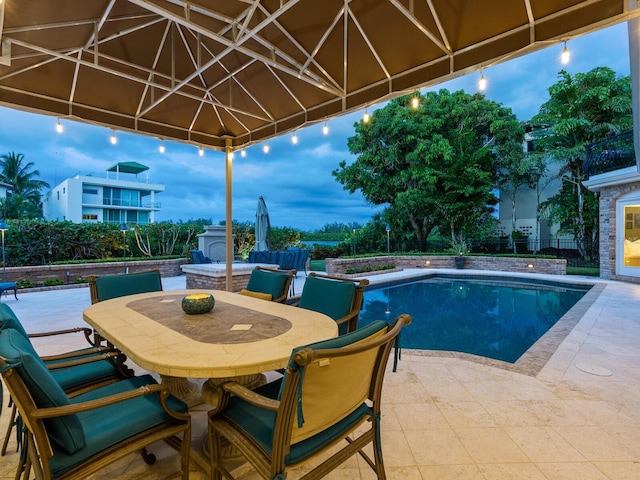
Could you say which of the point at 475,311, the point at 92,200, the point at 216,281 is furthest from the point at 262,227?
the point at 92,200

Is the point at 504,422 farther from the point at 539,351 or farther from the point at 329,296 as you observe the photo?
the point at 539,351

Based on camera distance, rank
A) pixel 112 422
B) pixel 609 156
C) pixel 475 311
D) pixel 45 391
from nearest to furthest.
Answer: pixel 45 391, pixel 112 422, pixel 475 311, pixel 609 156

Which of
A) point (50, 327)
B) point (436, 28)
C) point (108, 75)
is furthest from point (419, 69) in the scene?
point (50, 327)

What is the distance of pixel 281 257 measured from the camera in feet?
29.7

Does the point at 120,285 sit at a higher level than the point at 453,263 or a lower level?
A: higher

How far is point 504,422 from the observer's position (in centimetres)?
219

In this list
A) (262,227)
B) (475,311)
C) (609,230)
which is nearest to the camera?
(475,311)

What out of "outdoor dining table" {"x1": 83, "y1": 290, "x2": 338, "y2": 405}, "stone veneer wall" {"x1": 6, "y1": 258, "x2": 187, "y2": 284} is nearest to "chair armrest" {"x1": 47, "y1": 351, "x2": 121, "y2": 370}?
"outdoor dining table" {"x1": 83, "y1": 290, "x2": 338, "y2": 405}

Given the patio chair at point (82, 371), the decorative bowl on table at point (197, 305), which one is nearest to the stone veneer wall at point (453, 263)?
A: the decorative bowl on table at point (197, 305)

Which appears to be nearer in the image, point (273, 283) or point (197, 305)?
point (197, 305)

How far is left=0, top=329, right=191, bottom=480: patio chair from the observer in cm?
112

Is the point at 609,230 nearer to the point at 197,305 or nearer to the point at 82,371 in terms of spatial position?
the point at 197,305

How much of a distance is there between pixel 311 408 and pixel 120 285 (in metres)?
2.75

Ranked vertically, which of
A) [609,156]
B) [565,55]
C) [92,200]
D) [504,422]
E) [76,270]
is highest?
[92,200]
